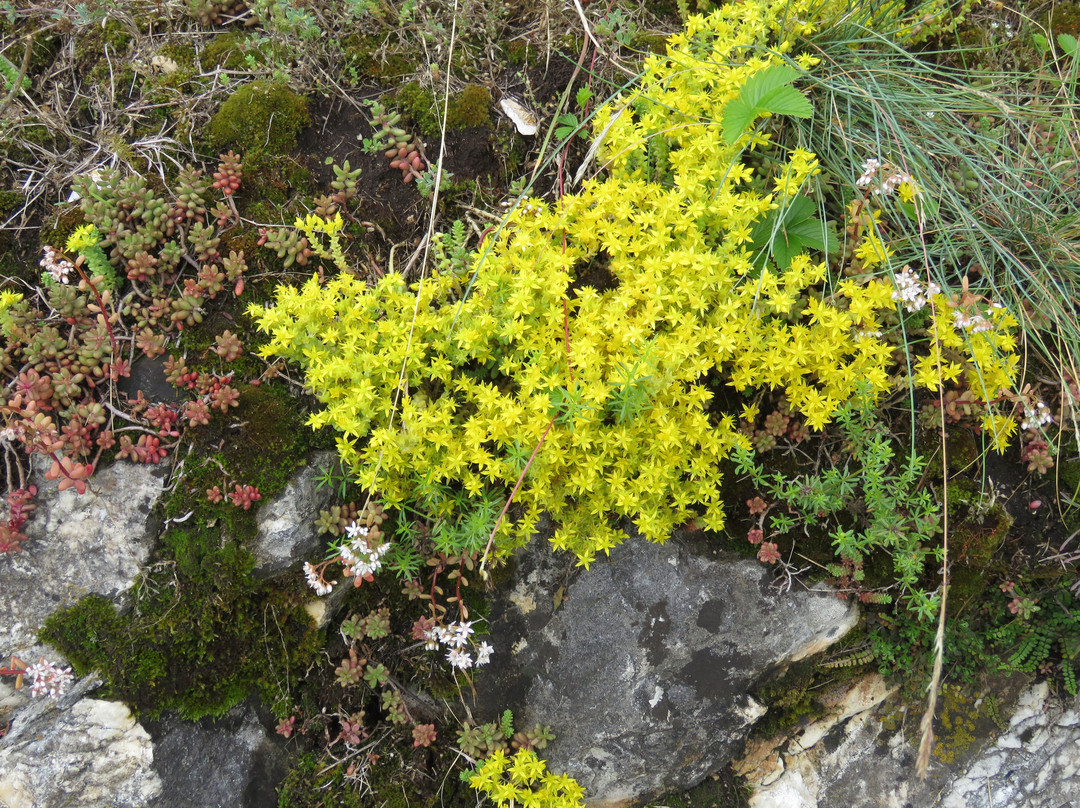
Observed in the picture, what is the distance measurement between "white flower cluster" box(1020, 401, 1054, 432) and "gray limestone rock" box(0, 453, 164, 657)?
4.19 meters

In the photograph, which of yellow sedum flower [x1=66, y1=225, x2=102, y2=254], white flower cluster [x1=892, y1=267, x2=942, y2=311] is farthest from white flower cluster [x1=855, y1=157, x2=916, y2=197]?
yellow sedum flower [x1=66, y1=225, x2=102, y2=254]

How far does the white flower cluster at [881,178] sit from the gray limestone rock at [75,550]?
148 inches

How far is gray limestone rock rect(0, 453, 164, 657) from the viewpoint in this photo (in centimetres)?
320

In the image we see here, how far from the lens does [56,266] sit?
10.8ft

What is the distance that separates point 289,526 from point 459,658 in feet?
3.52

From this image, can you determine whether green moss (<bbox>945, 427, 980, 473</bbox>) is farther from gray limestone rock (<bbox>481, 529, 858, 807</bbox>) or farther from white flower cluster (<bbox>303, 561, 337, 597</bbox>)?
white flower cluster (<bbox>303, 561, 337, 597</bbox>)

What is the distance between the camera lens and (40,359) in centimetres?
329

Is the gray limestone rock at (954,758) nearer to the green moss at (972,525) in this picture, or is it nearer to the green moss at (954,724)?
the green moss at (954,724)

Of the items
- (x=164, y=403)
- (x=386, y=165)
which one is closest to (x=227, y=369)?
(x=164, y=403)

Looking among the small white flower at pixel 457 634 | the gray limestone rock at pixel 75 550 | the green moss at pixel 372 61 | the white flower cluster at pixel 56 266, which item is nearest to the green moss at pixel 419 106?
the green moss at pixel 372 61

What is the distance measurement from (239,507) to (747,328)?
258 centimetres

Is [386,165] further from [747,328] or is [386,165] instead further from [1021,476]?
[1021,476]

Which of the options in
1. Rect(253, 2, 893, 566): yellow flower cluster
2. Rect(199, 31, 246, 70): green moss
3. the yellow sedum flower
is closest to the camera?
Rect(253, 2, 893, 566): yellow flower cluster

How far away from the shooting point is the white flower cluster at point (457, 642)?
3262 millimetres
